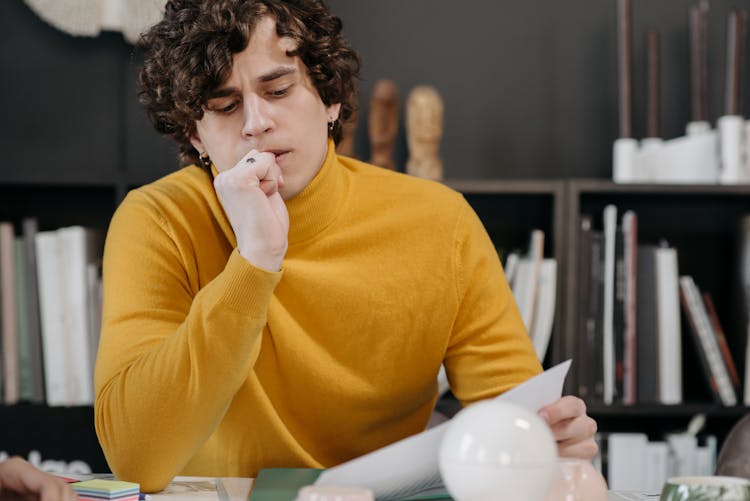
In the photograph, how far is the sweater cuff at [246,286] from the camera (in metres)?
1.08

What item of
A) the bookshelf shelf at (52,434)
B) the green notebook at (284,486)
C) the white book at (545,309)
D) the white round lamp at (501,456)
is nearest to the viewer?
the white round lamp at (501,456)

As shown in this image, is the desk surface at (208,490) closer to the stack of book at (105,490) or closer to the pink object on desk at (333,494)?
the stack of book at (105,490)

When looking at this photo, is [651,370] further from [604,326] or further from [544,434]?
Answer: [544,434]

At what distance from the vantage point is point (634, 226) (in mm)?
2354

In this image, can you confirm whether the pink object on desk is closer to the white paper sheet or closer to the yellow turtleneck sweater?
the white paper sheet

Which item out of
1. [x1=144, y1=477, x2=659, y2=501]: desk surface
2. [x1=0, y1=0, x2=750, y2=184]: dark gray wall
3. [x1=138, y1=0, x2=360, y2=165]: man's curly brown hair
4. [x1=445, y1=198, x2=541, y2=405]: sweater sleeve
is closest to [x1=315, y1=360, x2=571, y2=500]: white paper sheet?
[x1=144, y1=477, x2=659, y2=501]: desk surface

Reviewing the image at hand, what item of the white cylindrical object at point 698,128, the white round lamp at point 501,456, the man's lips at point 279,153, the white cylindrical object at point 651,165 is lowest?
the white round lamp at point 501,456

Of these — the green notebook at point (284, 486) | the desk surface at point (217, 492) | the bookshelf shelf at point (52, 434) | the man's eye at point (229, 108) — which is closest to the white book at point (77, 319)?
the bookshelf shelf at point (52, 434)

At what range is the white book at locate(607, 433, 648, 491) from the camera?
2.35m

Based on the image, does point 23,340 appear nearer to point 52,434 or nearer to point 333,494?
point 52,434

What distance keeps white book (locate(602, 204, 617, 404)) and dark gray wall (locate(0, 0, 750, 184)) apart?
1.07ft

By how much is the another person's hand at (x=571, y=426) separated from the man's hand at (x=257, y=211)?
35cm

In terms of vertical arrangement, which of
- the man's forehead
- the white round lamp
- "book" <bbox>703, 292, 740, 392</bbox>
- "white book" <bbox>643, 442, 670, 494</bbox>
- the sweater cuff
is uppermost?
the man's forehead

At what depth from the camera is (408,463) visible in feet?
2.84
